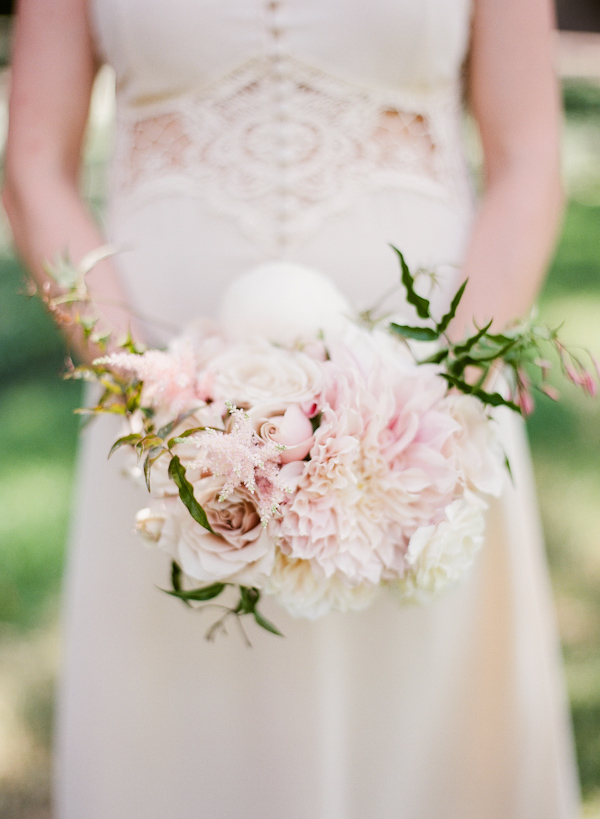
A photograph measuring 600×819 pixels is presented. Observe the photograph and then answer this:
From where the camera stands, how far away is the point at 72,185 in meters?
1.47

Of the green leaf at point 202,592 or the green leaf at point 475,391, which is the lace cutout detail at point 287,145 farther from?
the green leaf at point 202,592

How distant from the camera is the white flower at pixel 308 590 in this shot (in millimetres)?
943

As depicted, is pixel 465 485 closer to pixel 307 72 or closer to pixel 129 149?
pixel 307 72

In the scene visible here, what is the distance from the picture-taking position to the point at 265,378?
955mm

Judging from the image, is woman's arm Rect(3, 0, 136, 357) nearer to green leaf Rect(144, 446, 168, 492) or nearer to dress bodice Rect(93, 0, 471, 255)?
dress bodice Rect(93, 0, 471, 255)

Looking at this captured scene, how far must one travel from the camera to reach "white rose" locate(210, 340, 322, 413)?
36.3 inches

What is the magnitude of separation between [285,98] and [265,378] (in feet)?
2.36

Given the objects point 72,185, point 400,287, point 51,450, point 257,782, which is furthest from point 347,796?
point 51,450

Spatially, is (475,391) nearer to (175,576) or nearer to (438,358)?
(438,358)

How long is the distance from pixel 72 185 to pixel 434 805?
142 centimetres

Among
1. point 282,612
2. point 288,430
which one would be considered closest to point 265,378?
point 288,430

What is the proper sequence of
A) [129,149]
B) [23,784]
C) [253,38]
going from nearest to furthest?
[253,38]
[129,149]
[23,784]

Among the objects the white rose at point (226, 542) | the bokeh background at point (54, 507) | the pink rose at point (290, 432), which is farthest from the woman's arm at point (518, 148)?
the bokeh background at point (54, 507)

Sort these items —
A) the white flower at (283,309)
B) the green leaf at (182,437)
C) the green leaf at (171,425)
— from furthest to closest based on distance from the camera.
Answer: the white flower at (283,309), the green leaf at (171,425), the green leaf at (182,437)
